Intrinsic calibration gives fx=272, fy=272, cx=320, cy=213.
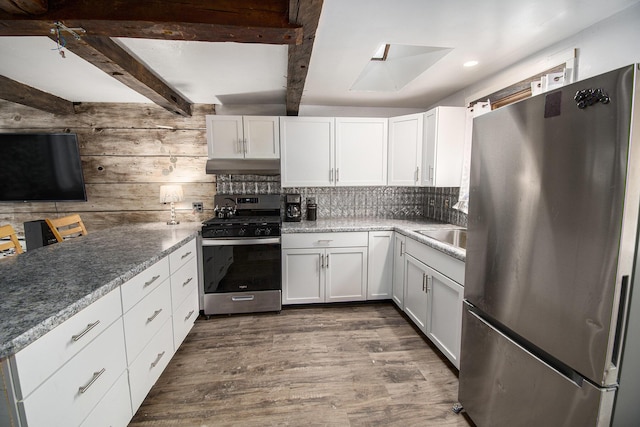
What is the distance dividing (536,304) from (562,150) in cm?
58

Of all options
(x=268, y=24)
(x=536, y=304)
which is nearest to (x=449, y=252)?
(x=536, y=304)

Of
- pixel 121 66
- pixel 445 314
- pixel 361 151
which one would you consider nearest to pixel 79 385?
pixel 121 66

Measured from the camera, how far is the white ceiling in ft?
4.50

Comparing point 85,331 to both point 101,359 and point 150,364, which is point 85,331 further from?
point 150,364

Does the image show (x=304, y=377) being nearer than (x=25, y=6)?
No

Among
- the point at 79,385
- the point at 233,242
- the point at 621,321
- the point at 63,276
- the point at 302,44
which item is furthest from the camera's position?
the point at 233,242

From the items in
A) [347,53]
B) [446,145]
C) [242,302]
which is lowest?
[242,302]

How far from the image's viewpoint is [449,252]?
179 centimetres

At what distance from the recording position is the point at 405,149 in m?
2.89

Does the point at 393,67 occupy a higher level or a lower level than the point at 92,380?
higher

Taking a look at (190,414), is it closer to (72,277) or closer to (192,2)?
(72,277)

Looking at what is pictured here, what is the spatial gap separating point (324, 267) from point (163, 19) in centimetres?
223

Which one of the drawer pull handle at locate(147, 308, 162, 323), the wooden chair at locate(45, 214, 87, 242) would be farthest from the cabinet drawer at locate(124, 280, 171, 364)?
the wooden chair at locate(45, 214, 87, 242)

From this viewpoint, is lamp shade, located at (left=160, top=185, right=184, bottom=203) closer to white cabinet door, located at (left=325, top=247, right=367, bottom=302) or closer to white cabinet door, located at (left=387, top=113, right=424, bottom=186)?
white cabinet door, located at (left=325, top=247, right=367, bottom=302)
